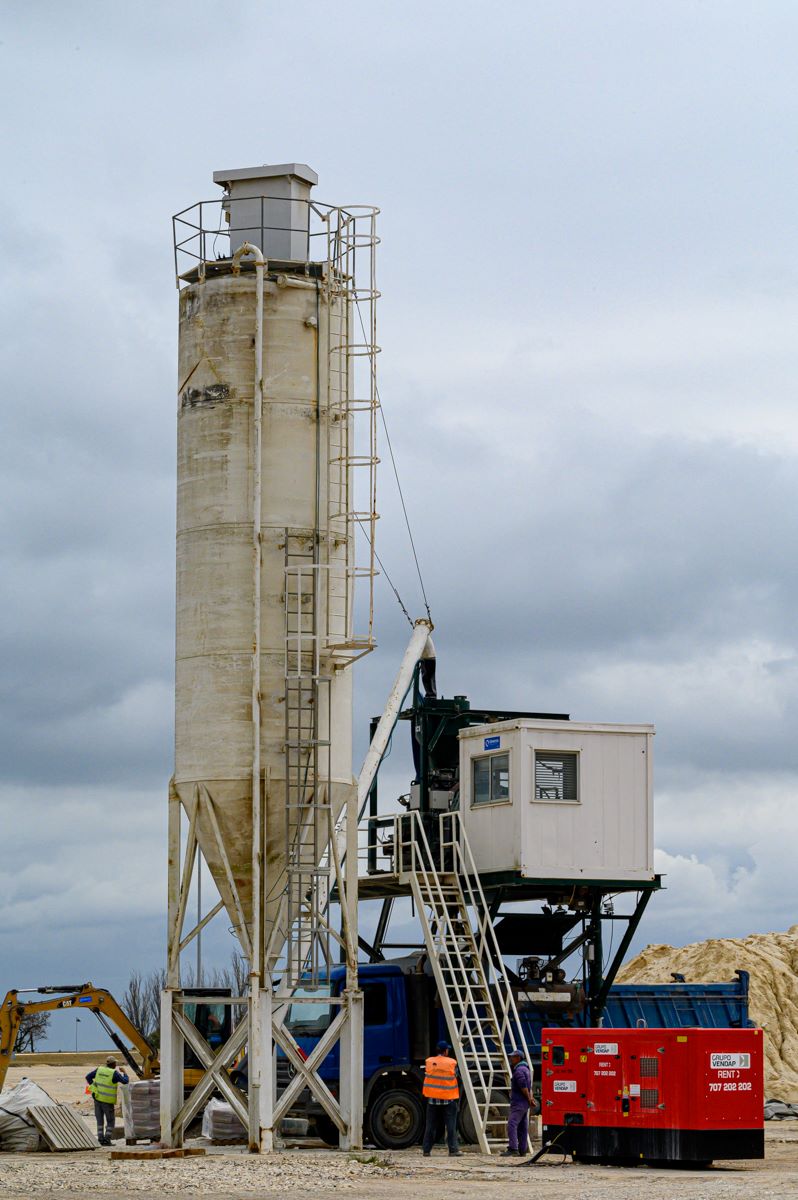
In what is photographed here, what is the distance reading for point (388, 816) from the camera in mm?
32594

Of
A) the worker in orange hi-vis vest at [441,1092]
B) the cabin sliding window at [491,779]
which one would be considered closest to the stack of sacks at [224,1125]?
the worker in orange hi-vis vest at [441,1092]

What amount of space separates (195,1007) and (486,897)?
5880 mm

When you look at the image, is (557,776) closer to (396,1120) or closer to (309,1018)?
(309,1018)

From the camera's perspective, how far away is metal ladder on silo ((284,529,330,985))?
27562 mm

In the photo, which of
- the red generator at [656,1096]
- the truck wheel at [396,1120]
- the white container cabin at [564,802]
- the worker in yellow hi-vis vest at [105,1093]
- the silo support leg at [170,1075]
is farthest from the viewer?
the white container cabin at [564,802]

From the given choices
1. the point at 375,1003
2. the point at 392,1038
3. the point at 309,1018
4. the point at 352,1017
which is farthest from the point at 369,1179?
the point at 375,1003

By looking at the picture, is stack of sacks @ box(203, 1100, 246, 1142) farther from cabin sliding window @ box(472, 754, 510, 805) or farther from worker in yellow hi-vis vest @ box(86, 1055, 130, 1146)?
cabin sliding window @ box(472, 754, 510, 805)

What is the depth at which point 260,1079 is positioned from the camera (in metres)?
26.9

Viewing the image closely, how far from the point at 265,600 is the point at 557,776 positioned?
22.0 feet

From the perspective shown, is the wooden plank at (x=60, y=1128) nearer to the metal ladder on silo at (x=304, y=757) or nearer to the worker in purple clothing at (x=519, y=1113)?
the metal ladder on silo at (x=304, y=757)

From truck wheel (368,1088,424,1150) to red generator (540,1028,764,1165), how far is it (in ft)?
9.58

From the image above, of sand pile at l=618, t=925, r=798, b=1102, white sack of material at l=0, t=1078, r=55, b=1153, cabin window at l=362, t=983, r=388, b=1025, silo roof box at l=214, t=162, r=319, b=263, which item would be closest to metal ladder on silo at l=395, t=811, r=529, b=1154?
cabin window at l=362, t=983, r=388, b=1025

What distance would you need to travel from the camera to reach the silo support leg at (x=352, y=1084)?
90.9 feet

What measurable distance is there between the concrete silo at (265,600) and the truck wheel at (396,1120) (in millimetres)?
2573
